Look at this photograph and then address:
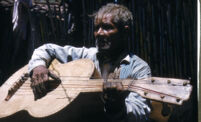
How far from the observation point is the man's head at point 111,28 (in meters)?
3.58

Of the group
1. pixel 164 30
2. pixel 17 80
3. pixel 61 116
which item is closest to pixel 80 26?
pixel 164 30

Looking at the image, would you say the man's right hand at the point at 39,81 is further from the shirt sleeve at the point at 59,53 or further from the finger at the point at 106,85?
the finger at the point at 106,85

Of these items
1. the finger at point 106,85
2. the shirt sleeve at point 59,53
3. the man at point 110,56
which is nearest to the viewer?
the finger at point 106,85

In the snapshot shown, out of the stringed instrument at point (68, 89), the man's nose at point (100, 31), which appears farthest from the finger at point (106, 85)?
the man's nose at point (100, 31)

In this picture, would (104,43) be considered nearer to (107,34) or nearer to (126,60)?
(107,34)

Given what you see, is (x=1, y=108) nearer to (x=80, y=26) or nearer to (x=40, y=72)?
(x=40, y=72)

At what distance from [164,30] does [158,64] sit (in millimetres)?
398

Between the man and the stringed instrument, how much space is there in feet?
0.38

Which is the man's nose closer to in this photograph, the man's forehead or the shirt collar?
the man's forehead

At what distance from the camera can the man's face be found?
3.58 meters

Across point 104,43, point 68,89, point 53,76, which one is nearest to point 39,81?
point 53,76

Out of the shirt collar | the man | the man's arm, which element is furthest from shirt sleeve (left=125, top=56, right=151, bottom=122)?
the man's arm

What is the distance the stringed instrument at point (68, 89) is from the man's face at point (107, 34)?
232 mm

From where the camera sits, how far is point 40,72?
3.49m
